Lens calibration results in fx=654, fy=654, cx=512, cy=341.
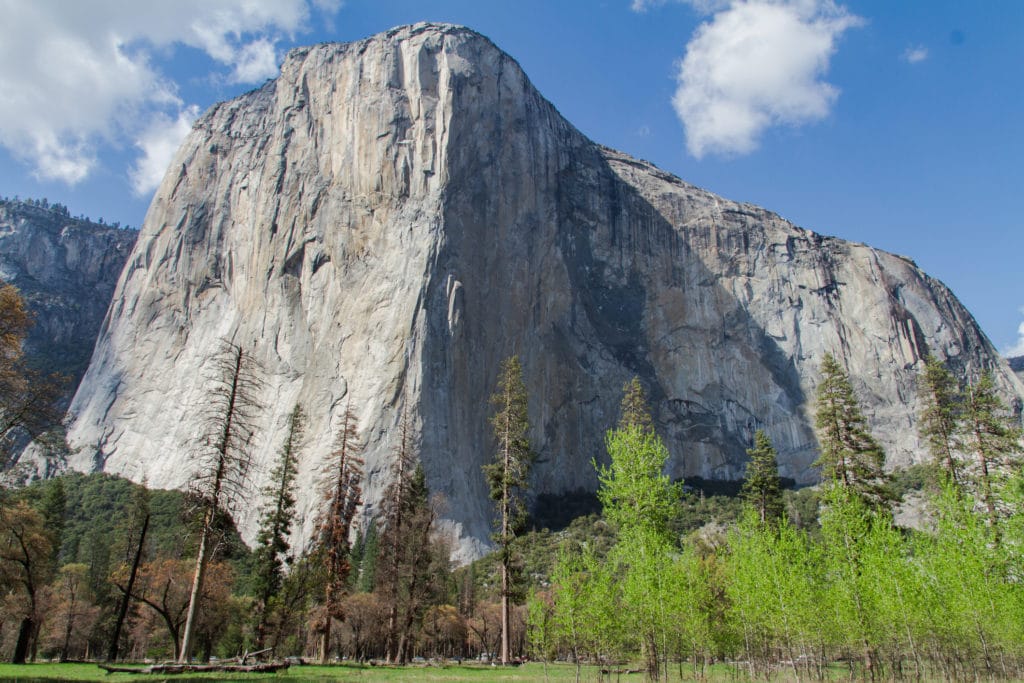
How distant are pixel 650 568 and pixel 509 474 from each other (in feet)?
43.9

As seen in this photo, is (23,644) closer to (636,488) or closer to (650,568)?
(636,488)

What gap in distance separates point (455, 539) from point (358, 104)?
66.2 m

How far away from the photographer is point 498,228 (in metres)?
99.1

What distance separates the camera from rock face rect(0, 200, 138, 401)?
136000mm

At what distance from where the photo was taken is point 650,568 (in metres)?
19.0

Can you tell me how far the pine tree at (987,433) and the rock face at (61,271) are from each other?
145118 millimetres

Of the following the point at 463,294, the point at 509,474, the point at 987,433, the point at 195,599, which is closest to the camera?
the point at 195,599

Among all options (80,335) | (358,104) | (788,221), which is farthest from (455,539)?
(80,335)

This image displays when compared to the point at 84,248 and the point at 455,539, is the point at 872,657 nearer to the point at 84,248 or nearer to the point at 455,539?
the point at 455,539

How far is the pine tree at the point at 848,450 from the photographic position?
1233 inches

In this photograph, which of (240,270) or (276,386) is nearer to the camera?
(276,386)

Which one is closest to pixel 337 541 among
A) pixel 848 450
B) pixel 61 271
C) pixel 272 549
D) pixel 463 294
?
pixel 272 549

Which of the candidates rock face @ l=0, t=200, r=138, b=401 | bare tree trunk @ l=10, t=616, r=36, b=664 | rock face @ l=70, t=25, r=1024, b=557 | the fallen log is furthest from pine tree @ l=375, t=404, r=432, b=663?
rock face @ l=0, t=200, r=138, b=401

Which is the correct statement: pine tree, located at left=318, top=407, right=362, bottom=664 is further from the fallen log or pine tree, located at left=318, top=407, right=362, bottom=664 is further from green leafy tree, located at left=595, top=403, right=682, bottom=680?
green leafy tree, located at left=595, top=403, right=682, bottom=680
